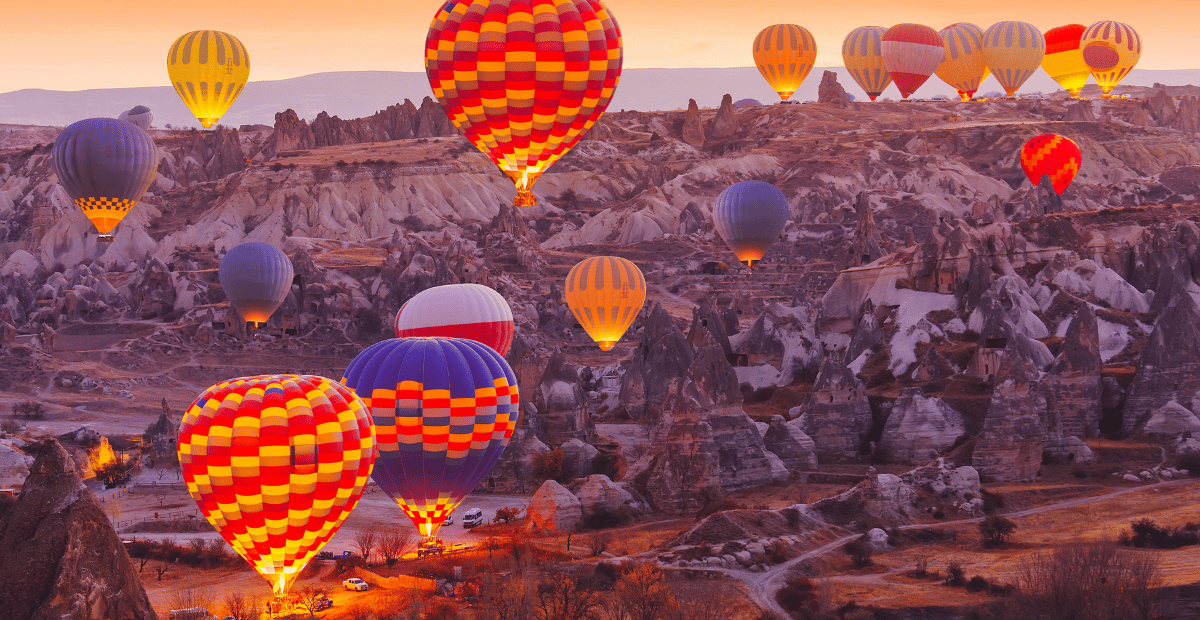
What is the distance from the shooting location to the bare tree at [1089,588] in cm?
3116

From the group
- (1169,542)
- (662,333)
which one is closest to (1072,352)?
(1169,542)

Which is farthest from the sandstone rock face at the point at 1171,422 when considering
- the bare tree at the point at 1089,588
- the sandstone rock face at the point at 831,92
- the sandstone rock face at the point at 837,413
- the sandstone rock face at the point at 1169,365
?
the sandstone rock face at the point at 831,92

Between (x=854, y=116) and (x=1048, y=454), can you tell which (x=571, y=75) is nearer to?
(x=1048, y=454)

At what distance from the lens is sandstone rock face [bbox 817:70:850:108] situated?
155738mm

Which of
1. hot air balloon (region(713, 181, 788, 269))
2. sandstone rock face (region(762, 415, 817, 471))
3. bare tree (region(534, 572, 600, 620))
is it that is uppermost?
hot air balloon (region(713, 181, 788, 269))

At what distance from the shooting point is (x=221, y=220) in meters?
122

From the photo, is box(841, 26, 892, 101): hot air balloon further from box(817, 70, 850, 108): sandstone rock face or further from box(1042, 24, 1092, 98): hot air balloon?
box(817, 70, 850, 108): sandstone rock face

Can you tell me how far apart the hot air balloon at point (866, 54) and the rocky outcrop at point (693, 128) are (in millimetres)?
24945

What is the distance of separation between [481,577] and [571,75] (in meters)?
14.6

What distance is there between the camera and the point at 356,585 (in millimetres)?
37531

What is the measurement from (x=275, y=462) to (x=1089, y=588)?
17.1m

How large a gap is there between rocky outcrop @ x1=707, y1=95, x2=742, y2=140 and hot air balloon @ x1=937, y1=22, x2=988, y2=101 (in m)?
→ 24.3

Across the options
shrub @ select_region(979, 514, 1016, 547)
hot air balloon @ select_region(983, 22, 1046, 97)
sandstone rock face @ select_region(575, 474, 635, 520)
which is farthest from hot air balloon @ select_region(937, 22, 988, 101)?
shrub @ select_region(979, 514, 1016, 547)

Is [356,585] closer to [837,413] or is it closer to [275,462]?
[275,462]
